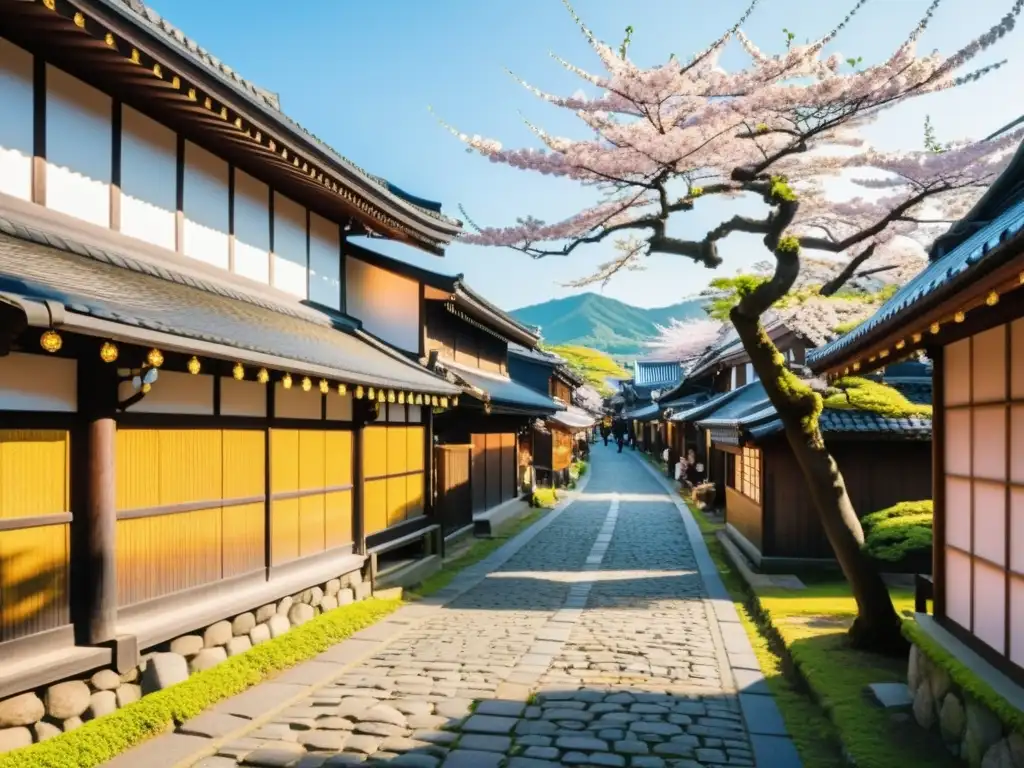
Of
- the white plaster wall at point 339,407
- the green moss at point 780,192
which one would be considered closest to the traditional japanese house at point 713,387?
the green moss at point 780,192

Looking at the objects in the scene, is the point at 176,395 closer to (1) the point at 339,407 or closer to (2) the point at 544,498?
(1) the point at 339,407

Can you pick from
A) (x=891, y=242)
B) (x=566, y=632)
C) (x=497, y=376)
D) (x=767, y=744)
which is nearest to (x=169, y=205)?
(x=566, y=632)

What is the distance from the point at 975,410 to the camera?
6.78 metres

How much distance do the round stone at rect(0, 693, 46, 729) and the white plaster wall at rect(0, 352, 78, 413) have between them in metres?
→ 2.41

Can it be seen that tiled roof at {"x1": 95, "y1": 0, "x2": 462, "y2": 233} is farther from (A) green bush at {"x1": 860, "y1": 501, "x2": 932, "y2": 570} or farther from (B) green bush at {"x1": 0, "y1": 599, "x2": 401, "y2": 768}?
(A) green bush at {"x1": 860, "y1": 501, "x2": 932, "y2": 570}

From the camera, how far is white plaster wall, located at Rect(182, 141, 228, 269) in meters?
10.3

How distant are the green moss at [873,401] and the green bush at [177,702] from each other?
10.5 m

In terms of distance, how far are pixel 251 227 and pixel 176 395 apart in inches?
164

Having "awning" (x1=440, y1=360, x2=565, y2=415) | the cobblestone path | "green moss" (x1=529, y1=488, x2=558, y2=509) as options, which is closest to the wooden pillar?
the cobblestone path

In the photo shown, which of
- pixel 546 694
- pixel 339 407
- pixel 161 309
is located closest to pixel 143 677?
pixel 161 309

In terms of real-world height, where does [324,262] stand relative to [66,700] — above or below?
above

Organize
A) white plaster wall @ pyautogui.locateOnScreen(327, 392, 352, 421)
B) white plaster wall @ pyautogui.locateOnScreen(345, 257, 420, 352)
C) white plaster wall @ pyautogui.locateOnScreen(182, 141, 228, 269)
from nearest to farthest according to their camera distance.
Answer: white plaster wall @ pyautogui.locateOnScreen(182, 141, 228, 269) < white plaster wall @ pyautogui.locateOnScreen(327, 392, 352, 421) < white plaster wall @ pyautogui.locateOnScreen(345, 257, 420, 352)

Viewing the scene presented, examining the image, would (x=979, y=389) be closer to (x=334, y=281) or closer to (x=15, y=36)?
(x=15, y=36)

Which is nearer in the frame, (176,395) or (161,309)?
(161,309)
